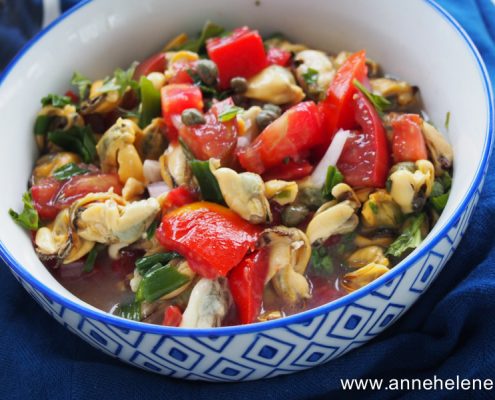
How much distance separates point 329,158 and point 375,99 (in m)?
0.29

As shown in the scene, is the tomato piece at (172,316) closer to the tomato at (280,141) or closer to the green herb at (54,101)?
the tomato at (280,141)

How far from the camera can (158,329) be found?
69.5 inches

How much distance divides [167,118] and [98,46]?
0.63 metres

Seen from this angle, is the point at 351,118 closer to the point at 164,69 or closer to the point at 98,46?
the point at 164,69

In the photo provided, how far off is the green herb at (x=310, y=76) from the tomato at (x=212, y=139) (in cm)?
38

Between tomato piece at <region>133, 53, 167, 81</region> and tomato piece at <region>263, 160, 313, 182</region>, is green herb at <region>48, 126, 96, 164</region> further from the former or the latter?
tomato piece at <region>263, 160, 313, 182</region>

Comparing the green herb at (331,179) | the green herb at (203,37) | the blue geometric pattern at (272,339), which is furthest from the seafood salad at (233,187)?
the green herb at (203,37)

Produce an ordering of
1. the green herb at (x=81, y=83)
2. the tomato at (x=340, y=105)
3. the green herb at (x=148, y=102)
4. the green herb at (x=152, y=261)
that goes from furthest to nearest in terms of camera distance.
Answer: the green herb at (x=81, y=83) → the green herb at (x=148, y=102) → the tomato at (x=340, y=105) → the green herb at (x=152, y=261)

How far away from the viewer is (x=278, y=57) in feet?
8.56

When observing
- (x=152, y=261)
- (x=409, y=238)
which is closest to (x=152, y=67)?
(x=152, y=261)

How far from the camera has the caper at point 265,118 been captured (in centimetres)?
228

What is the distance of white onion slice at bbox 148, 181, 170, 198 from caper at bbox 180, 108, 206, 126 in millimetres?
211

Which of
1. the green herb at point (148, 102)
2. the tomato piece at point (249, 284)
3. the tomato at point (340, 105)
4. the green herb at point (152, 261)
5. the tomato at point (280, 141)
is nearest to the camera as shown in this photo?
the tomato piece at point (249, 284)

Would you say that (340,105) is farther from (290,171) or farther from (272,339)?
(272,339)
